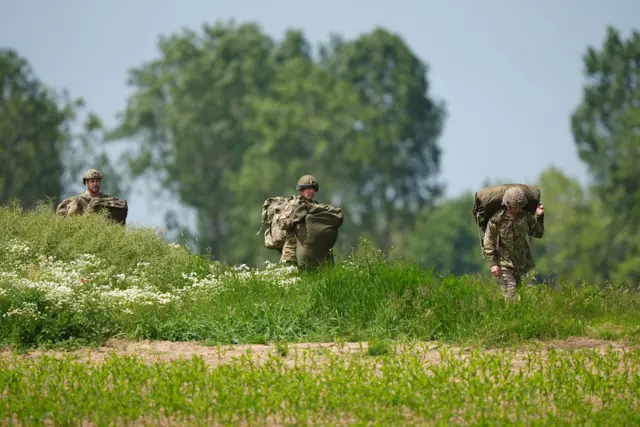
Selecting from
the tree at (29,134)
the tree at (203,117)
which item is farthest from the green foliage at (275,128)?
the tree at (29,134)

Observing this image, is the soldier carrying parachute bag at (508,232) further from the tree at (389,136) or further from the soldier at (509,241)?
A: the tree at (389,136)

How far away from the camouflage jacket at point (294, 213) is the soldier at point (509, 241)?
3093mm

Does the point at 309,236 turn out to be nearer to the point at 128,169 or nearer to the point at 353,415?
the point at 353,415

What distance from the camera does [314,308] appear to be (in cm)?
1377

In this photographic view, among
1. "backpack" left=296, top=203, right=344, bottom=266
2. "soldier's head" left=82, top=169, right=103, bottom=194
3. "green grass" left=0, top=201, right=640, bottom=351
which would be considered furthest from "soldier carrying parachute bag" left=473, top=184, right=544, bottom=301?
"soldier's head" left=82, top=169, right=103, bottom=194

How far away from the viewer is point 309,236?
16469 millimetres

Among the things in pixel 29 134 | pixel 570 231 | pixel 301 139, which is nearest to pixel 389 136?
pixel 301 139

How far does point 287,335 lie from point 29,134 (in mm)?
42069

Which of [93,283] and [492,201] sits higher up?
[492,201]

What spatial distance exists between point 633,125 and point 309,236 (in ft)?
126

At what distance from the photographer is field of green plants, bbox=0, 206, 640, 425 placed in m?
9.64

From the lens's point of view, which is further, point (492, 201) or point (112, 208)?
point (112, 208)

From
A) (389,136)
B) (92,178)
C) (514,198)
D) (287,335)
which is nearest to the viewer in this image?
(287,335)

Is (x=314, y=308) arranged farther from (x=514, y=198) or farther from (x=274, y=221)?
(x=274, y=221)
